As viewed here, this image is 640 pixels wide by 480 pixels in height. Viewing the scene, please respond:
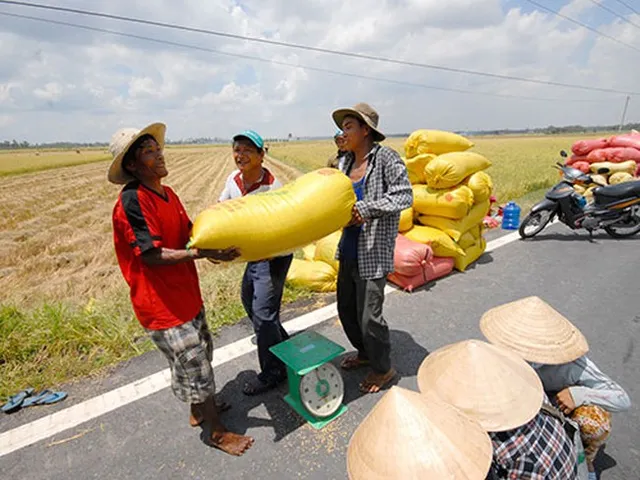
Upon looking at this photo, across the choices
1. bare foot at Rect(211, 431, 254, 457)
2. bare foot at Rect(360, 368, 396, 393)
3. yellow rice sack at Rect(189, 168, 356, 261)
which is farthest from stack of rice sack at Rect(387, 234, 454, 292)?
bare foot at Rect(211, 431, 254, 457)

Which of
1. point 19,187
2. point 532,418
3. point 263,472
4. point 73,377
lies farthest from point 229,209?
point 19,187

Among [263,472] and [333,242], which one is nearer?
[263,472]

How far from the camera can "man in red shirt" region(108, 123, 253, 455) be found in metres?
1.64

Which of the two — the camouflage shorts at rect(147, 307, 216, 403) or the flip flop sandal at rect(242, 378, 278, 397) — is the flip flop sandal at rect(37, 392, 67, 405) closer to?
the camouflage shorts at rect(147, 307, 216, 403)

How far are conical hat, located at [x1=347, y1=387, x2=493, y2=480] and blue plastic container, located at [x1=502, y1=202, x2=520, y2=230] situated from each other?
19.8 feet

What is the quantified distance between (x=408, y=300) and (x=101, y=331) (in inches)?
116

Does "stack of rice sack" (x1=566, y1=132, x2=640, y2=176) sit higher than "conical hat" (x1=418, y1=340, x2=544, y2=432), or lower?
lower

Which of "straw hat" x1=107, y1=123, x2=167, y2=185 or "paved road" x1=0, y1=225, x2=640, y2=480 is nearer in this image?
"straw hat" x1=107, y1=123, x2=167, y2=185

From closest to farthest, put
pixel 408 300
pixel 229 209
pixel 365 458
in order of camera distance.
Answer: pixel 365 458 → pixel 229 209 → pixel 408 300

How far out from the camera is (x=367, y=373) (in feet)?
8.88

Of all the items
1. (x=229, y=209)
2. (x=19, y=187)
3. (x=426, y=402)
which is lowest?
(x=19, y=187)

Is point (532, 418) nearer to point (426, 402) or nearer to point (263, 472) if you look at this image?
point (426, 402)

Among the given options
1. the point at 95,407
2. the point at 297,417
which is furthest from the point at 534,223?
the point at 95,407

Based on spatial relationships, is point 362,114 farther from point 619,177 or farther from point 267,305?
point 619,177
